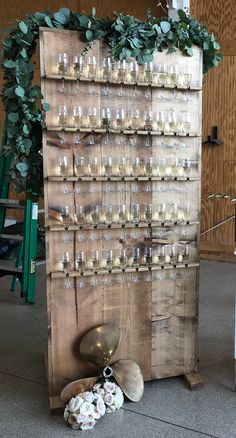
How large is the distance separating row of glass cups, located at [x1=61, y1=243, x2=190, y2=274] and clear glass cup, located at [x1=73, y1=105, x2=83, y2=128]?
718 millimetres

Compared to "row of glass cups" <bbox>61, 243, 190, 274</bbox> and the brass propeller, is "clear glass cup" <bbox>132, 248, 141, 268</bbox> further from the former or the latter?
the brass propeller

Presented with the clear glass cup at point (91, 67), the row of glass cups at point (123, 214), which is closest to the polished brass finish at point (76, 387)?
the row of glass cups at point (123, 214)

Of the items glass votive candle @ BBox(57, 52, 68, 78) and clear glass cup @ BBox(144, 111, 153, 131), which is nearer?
glass votive candle @ BBox(57, 52, 68, 78)


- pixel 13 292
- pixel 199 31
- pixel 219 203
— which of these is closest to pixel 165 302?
pixel 199 31

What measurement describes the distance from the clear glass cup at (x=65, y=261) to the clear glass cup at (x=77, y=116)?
0.72 meters

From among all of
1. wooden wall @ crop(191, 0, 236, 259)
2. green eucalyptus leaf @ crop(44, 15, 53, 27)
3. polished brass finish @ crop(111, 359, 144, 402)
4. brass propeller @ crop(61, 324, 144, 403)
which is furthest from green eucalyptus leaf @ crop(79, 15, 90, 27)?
wooden wall @ crop(191, 0, 236, 259)

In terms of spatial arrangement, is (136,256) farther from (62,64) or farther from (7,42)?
(7,42)

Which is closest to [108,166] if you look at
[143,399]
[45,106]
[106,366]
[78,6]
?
[45,106]

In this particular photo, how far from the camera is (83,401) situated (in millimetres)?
2236

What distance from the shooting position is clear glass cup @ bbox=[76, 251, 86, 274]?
2.38 metres

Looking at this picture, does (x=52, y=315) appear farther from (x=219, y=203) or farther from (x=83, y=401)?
(x=219, y=203)

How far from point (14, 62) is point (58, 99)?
0.30 metres

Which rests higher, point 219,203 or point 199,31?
point 199,31

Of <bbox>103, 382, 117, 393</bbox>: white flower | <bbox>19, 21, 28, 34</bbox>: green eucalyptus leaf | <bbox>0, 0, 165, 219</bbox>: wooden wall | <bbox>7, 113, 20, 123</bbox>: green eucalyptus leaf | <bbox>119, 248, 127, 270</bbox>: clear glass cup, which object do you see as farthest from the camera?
<bbox>0, 0, 165, 219</bbox>: wooden wall
